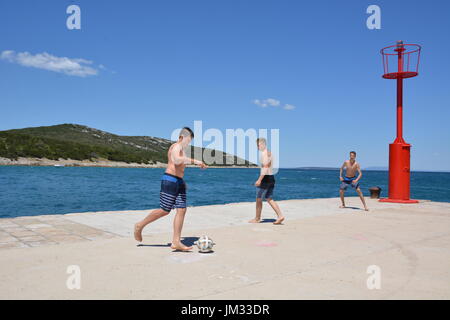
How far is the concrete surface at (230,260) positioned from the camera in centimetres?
374

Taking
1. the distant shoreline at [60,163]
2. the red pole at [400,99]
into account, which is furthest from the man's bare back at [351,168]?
the distant shoreline at [60,163]

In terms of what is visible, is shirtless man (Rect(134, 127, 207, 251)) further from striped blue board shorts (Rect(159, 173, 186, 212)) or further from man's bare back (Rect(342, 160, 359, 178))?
man's bare back (Rect(342, 160, 359, 178))

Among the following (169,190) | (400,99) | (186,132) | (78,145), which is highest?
(78,145)

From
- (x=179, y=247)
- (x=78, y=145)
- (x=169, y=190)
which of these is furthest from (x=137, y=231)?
(x=78, y=145)

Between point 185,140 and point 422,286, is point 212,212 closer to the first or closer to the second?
point 185,140

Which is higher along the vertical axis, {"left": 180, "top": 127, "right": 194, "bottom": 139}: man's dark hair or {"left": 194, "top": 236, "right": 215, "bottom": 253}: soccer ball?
{"left": 180, "top": 127, "right": 194, "bottom": 139}: man's dark hair

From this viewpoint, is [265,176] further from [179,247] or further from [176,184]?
[179,247]

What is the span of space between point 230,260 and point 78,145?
133m

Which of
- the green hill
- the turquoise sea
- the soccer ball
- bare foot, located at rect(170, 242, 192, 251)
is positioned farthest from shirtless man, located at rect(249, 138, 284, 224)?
the green hill

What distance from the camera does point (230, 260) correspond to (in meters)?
5.03

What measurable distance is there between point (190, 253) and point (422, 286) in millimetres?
3120

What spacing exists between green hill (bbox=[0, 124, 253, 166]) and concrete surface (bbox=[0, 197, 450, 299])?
108 meters

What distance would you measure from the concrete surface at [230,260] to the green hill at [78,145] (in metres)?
108

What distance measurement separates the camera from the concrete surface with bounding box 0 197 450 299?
3738 millimetres
